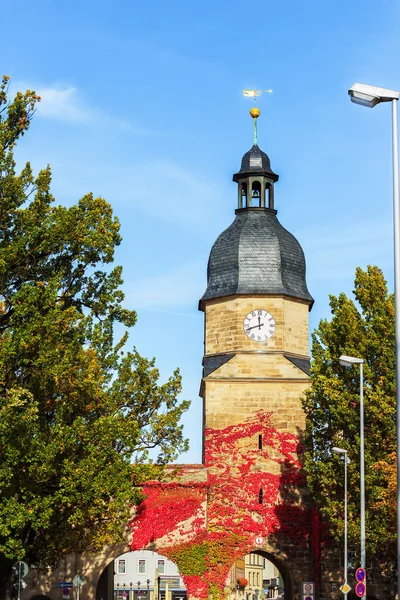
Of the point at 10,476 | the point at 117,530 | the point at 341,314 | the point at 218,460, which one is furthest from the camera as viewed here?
the point at 218,460

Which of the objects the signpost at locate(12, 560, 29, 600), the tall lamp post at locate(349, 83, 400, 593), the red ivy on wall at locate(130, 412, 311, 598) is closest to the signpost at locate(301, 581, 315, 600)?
A: the red ivy on wall at locate(130, 412, 311, 598)

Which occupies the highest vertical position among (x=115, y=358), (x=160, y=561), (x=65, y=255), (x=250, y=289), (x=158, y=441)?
(x=250, y=289)

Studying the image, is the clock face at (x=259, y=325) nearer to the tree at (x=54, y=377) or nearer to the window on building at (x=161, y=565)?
the tree at (x=54, y=377)

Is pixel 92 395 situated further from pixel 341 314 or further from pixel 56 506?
pixel 341 314

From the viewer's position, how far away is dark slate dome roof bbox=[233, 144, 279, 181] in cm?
4338

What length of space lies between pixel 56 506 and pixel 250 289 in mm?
17973

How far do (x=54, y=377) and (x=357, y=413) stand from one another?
13.8m

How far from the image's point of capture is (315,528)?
3819 centimetres

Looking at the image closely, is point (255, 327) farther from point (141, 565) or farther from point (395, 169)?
point (141, 565)

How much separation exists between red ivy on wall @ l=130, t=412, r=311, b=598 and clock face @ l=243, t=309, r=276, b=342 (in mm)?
3512

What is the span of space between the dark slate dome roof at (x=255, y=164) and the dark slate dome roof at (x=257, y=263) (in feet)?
6.91

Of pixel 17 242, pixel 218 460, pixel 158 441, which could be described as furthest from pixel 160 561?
pixel 17 242

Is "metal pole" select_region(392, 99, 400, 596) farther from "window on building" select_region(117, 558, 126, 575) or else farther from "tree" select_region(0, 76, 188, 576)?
"window on building" select_region(117, 558, 126, 575)


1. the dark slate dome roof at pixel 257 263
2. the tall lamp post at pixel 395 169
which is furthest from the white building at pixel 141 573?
the tall lamp post at pixel 395 169
